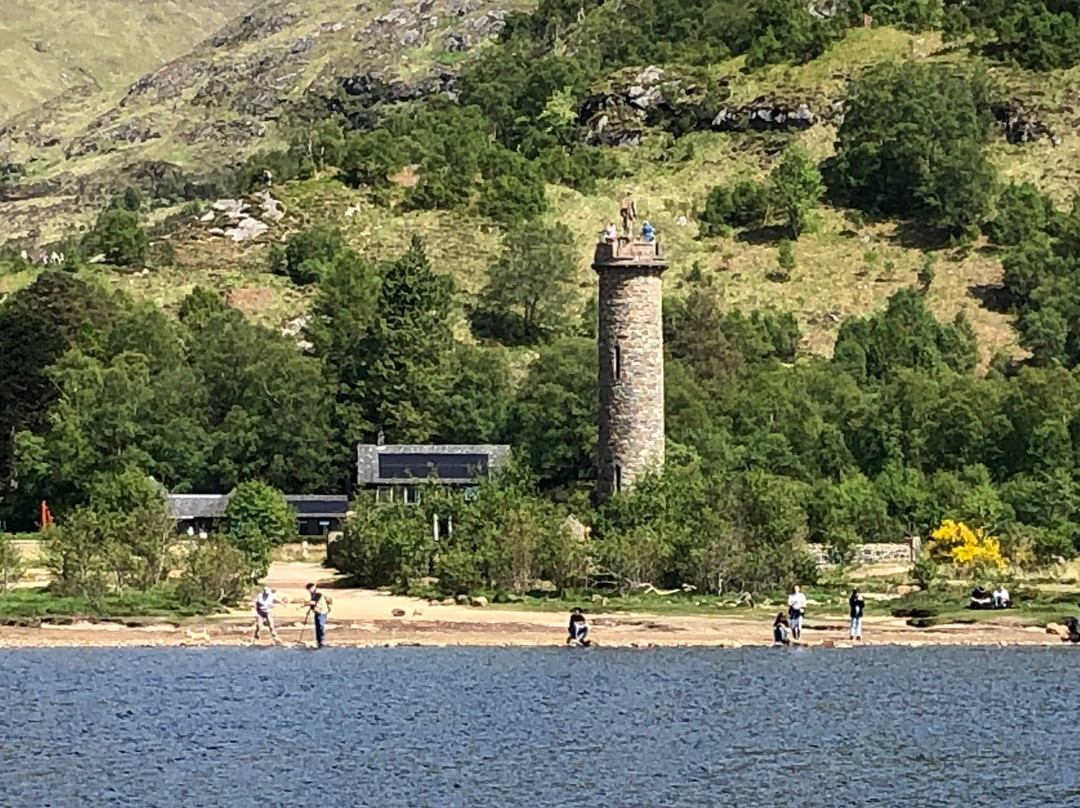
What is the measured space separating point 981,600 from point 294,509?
115ft

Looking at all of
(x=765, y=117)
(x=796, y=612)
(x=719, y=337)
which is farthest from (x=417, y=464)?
(x=765, y=117)

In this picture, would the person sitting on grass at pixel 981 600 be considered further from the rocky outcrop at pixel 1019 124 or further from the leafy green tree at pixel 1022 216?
the rocky outcrop at pixel 1019 124

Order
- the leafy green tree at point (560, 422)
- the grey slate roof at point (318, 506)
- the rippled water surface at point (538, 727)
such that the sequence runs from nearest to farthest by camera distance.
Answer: the rippled water surface at point (538, 727), the leafy green tree at point (560, 422), the grey slate roof at point (318, 506)

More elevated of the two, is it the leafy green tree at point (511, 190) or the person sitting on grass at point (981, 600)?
the leafy green tree at point (511, 190)

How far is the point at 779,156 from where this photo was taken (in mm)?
141000

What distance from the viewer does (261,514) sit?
83938mm

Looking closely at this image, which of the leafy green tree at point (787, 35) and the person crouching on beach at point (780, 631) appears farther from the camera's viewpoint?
the leafy green tree at point (787, 35)

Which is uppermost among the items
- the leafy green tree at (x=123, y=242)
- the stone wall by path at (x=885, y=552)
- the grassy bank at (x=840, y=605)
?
the leafy green tree at (x=123, y=242)

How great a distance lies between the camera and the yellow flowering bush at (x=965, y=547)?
70.9 meters

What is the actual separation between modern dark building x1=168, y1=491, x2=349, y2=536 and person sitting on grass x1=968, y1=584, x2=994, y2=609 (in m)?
31.6

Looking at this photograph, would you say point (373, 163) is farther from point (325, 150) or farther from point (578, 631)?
point (578, 631)

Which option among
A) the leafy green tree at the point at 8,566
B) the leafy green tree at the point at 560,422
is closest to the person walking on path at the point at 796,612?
the leafy green tree at the point at 8,566

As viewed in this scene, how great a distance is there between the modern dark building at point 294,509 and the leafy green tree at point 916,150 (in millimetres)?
49004

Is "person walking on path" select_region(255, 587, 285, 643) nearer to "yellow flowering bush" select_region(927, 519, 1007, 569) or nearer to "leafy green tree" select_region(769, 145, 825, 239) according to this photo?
"yellow flowering bush" select_region(927, 519, 1007, 569)
